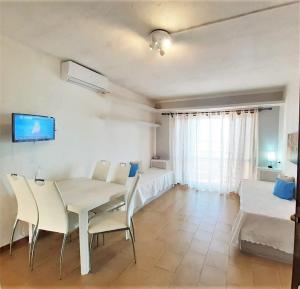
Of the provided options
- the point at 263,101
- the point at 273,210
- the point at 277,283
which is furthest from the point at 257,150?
the point at 277,283

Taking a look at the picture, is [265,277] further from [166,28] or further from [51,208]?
[166,28]

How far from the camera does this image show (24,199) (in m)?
2.07

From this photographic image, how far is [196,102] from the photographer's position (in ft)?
16.1

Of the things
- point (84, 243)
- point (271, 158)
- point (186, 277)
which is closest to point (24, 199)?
point (84, 243)

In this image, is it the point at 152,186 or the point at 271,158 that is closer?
the point at 152,186

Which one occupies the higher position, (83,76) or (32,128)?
(83,76)

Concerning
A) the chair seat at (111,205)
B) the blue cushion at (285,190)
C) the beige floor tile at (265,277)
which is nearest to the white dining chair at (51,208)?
the chair seat at (111,205)

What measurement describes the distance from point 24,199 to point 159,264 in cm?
160

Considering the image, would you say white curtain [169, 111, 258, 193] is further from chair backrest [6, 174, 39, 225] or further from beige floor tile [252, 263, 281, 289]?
chair backrest [6, 174, 39, 225]

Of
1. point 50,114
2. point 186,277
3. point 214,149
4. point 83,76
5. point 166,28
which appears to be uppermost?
point 166,28

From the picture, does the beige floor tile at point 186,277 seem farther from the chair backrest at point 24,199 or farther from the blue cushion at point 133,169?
the blue cushion at point 133,169

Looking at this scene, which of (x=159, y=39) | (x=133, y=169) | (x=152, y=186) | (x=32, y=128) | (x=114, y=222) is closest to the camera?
(x=159, y=39)

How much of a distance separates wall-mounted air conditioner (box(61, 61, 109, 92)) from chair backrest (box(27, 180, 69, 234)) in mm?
1628

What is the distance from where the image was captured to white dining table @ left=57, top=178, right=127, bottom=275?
192 cm
